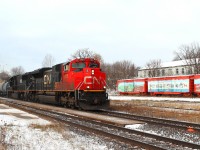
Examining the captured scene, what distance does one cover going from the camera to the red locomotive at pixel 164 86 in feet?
127

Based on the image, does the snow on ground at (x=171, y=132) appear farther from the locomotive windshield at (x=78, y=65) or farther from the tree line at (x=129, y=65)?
the tree line at (x=129, y=65)

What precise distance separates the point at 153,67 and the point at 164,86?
5655cm

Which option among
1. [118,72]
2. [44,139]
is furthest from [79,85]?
[118,72]

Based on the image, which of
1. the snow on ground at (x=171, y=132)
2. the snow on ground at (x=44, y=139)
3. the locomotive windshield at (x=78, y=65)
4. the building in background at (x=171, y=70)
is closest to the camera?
the snow on ground at (x=44, y=139)

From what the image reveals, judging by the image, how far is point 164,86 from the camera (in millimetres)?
43375

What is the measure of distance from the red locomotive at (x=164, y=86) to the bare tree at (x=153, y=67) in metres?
43.9

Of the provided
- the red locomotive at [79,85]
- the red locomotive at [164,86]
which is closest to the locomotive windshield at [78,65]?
the red locomotive at [79,85]

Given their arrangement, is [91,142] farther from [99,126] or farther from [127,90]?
[127,90]

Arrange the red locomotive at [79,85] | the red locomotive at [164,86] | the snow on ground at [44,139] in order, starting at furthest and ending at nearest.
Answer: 1. the red locomotive at [164,86]
2. the red locomotive at [79,85]
3. the snow on ground at [44,139]

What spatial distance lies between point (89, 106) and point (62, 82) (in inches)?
140

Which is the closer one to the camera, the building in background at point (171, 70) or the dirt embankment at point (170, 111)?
the dirt embankment at point (170, 111)

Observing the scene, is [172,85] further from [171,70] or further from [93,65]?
[171,70]

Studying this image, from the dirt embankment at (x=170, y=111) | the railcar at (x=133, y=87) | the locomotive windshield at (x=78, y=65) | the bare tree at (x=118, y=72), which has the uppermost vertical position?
the bare tree at (x=118, y=72)

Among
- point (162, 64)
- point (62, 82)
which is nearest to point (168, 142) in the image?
point (62, 82)
